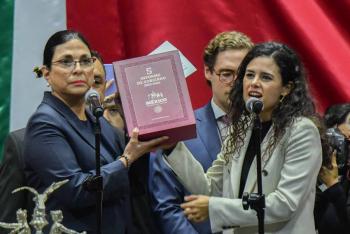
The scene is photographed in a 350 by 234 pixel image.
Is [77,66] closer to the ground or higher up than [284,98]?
higher up

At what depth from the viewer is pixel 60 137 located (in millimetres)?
2654

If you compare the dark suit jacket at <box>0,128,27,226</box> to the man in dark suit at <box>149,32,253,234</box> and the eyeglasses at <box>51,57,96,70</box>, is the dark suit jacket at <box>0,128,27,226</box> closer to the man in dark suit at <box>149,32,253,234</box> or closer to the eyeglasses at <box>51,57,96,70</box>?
the eyeglasses at <box>51,57,96,70</box>

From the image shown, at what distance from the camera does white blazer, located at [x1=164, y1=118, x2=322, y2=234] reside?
2564mm

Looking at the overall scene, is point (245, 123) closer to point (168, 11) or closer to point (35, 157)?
point (35, 157)

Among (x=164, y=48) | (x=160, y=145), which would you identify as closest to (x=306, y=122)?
(x=160, y=145)

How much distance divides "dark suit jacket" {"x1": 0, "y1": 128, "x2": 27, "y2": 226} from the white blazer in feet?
2.11

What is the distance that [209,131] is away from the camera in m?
3.14

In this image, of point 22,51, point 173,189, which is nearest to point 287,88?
point 173,189

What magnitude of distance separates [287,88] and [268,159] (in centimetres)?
27

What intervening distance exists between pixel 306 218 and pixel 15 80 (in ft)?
5.80

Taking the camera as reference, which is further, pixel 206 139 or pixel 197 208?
pixel 206 139

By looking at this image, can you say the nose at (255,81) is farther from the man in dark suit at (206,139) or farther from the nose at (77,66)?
the nose at (77,66)

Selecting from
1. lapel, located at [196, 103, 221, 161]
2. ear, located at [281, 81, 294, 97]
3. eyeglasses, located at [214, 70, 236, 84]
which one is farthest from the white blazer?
eyeglasses, located at [214, 70, 236, 84]

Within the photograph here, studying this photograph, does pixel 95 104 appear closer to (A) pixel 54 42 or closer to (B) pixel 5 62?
(A) pixel 54 42
